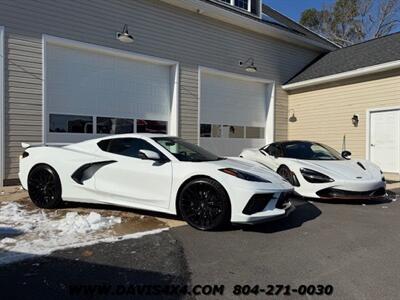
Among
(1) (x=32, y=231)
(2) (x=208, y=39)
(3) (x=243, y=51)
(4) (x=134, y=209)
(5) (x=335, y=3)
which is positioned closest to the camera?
(1) (x=32, y=231)

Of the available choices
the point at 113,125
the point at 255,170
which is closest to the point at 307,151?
the point at 255,170

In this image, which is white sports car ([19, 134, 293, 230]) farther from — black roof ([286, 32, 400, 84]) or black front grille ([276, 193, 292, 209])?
black roof ([286, 32, 400, 84])

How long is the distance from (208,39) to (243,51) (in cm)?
171

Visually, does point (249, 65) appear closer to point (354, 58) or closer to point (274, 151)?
point (354, 58)

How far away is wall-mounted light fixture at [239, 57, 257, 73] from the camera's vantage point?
558 inches

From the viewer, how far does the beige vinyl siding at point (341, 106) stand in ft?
42.8

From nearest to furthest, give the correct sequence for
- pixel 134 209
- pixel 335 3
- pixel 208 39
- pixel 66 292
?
pixel 66 292 → pixel 134 209 → pixel 208 39 → pixel 335 3

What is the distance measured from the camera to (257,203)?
16.9ft

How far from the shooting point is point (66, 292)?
327cm

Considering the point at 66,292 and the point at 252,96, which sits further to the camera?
the point at 252,96

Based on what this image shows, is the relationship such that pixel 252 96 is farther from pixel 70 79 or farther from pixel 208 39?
pixel 70 79

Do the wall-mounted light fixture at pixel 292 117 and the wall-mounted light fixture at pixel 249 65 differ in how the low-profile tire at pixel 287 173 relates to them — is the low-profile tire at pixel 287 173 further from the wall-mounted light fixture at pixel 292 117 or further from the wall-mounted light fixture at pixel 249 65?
the wall-mounted light fixture at pixel 292 117

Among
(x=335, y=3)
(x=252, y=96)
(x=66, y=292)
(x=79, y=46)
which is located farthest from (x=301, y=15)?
(x=66, y=292)

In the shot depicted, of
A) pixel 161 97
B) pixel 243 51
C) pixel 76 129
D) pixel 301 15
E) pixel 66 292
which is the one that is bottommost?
pixel 66 292
